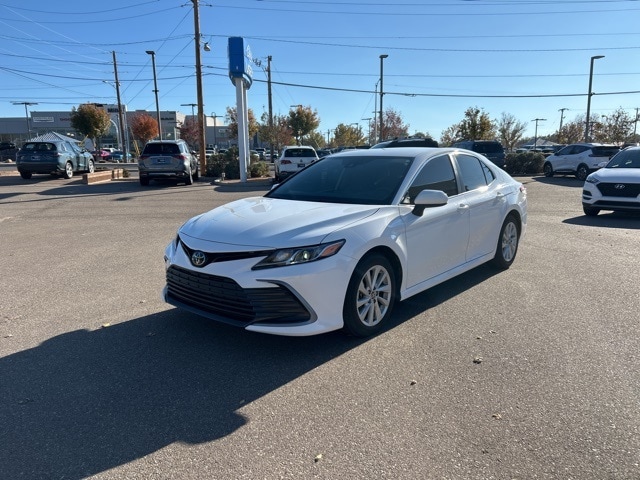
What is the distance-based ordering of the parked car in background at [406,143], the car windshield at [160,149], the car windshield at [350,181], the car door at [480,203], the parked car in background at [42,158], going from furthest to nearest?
the parked car in background at [42,158], the car windshield at [160,149], the parked car in background at [406,143], the car door at [480,203], the car windshield at [350,181]

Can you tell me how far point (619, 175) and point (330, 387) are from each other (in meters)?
10.0

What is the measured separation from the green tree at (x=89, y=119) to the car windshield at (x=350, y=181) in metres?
47.4

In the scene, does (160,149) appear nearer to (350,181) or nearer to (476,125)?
(350,181)

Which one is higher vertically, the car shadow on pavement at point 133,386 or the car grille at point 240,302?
the car grille at point 240,302

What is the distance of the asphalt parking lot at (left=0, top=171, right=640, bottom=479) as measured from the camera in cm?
262

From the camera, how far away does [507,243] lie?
6.38 metres

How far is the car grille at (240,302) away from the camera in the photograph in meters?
3.61

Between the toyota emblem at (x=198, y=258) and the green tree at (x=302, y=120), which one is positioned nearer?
the toyota emblem at (x=198, y=258)

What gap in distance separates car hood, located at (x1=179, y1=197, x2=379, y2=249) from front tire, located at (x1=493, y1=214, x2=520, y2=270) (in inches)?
103

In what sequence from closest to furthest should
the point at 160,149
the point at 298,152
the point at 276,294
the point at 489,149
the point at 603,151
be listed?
the point at 276,294, the point at 160,149, the point at 298,152, the point at 603,151, the point at 489,149

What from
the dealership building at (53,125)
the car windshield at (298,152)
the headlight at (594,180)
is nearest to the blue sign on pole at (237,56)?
the car windshield at (298,152)

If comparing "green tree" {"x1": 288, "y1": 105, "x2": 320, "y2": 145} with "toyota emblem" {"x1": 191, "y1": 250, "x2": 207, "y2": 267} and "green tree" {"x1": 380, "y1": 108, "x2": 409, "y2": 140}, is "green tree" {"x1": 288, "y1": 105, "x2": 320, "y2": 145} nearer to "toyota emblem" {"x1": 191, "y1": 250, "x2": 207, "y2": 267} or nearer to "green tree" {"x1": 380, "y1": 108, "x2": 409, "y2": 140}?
"green tree" {"x1": 380, "y1": 108, "x2": 409, "y2": 140}

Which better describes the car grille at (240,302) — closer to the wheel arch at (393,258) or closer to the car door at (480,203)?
the wheel arch at (393,258)

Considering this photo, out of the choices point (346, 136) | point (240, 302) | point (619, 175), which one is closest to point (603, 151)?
point (619, 175)
